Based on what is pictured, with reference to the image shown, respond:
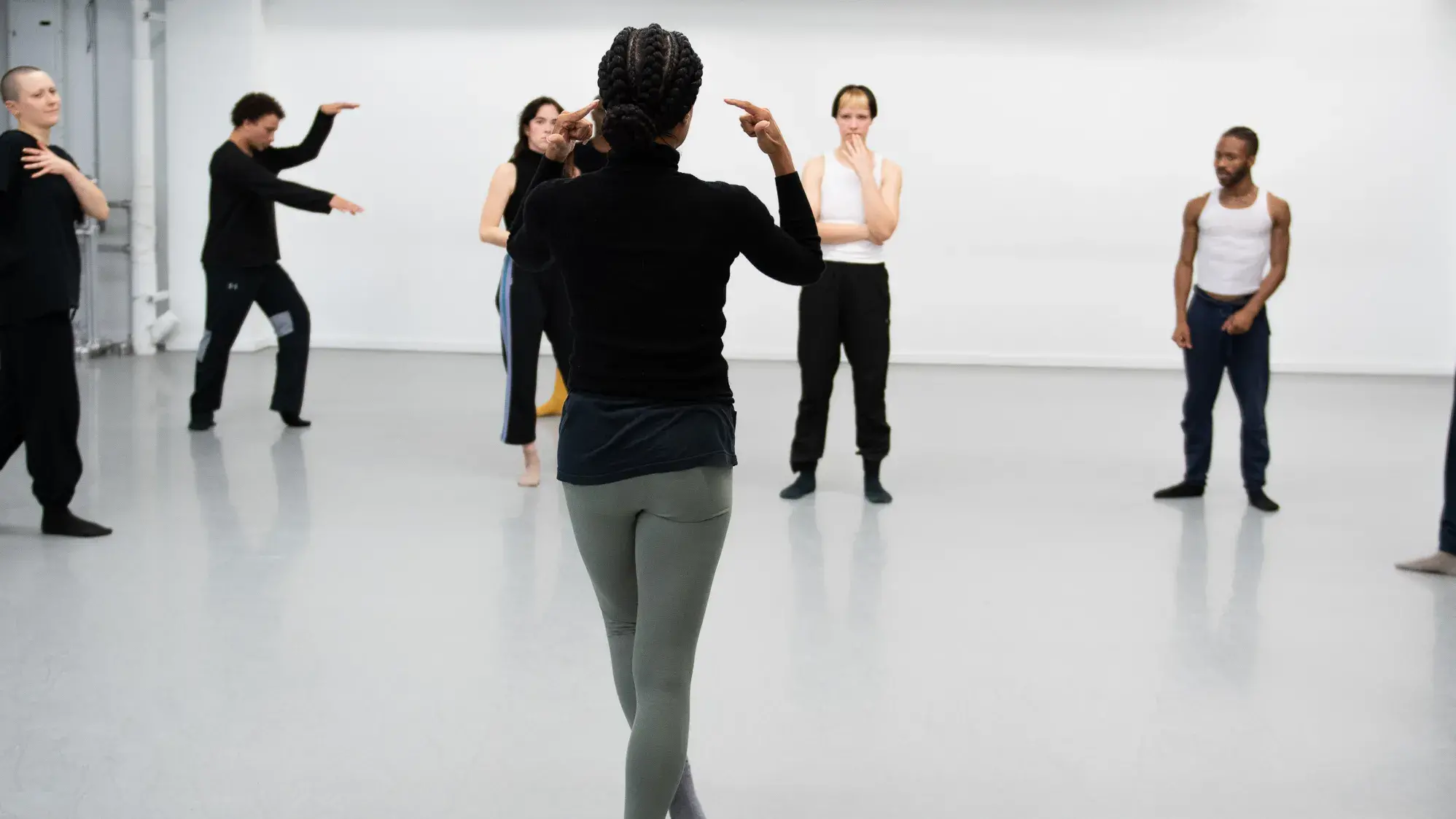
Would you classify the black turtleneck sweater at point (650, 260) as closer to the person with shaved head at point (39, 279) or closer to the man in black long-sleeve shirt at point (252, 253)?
the person with shaved head at point (39, 279)

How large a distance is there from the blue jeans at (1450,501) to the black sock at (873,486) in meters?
1.79

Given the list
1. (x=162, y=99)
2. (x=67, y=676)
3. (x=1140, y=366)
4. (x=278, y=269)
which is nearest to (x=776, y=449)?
(x=278, y=269)

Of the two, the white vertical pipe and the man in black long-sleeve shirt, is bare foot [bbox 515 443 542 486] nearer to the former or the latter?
the man in black long-sleeve shirt

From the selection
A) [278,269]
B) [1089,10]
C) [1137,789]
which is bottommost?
[1137,789]

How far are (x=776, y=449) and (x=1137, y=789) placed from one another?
3657 millimetres

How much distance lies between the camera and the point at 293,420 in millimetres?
6555

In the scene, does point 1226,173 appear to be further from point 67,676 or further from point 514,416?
point 67,676

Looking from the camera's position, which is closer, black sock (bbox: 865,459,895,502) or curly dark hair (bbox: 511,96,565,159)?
curly dark hair (bbox: 511,96,565,159)

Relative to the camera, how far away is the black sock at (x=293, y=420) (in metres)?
6.54

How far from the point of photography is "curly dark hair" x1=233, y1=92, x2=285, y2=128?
622 cm

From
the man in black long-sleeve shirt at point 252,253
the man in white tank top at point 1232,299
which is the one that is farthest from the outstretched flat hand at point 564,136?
the man in black long-sleeve shirt at point 252,253

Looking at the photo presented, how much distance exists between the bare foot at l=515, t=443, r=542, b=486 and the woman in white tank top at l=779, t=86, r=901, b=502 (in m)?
0.93

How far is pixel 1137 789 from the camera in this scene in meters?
2.69

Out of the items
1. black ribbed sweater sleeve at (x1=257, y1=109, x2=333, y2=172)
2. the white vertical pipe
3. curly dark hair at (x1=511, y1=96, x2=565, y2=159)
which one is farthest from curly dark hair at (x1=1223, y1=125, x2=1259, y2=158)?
the white vertical pipe
